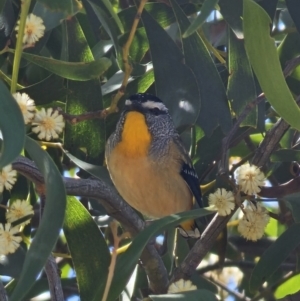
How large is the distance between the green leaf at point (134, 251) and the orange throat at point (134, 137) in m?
1.48

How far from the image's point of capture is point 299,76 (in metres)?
3.29

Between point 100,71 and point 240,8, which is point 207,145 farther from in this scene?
point 100,71

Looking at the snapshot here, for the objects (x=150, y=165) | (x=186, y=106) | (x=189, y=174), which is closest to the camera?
(x=186, y=106)

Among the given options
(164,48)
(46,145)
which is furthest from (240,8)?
(46,145)

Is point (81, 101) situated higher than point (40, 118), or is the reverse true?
point (40, 118)

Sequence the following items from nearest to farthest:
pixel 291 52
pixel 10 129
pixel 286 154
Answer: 1. pixel 10 129
2. pixel 286 154
3. pixel 291 52

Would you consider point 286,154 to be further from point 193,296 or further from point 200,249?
point 193,296

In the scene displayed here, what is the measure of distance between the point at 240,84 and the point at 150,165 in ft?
2.74

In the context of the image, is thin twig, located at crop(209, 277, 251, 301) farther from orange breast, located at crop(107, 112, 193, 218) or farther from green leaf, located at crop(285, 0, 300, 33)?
green leaf, located at crop(285, 0, 300, 33)

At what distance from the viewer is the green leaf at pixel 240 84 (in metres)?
2.94

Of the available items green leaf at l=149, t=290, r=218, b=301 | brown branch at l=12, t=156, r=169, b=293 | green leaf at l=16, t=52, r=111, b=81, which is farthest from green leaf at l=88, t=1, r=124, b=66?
green leaf at l=149, t=290, r=218, b=301

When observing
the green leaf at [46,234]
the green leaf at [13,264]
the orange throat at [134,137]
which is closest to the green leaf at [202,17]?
the green leaf at [46,234]

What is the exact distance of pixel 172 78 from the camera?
2879mm

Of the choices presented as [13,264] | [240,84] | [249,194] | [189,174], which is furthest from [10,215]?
[189,174]
